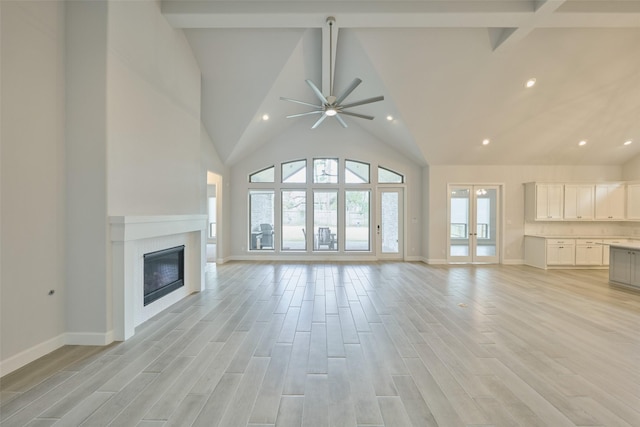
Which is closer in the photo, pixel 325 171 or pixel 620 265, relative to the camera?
pixel 620 265

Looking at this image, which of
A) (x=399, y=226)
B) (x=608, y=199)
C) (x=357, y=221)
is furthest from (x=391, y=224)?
(x=608, y=199)

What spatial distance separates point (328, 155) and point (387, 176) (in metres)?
1.88

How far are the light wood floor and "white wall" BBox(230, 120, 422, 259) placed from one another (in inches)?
160

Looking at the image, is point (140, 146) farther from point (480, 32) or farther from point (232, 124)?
point (480, 32)

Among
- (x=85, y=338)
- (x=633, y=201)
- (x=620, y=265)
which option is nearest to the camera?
(x=85, y=338)

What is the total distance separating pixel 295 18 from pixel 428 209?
5.87 m

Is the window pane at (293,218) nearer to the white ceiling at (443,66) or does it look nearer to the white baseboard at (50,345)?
the white ceiling at (443,66)

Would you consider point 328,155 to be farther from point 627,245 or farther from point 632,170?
point 632,170

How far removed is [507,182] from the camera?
804cm

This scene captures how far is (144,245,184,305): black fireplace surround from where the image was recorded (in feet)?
12.1

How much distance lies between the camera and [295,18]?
13.6 ft

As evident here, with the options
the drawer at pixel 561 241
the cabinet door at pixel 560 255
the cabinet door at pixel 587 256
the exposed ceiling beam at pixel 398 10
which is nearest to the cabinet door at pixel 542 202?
the drawer at pixel 561 241

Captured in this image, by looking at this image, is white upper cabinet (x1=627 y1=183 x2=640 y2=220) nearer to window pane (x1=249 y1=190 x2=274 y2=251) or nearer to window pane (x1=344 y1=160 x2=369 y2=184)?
window pane (x1=344 y1=160 x2=369 y2=184)

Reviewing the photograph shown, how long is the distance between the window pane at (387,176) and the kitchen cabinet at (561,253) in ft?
13.5
